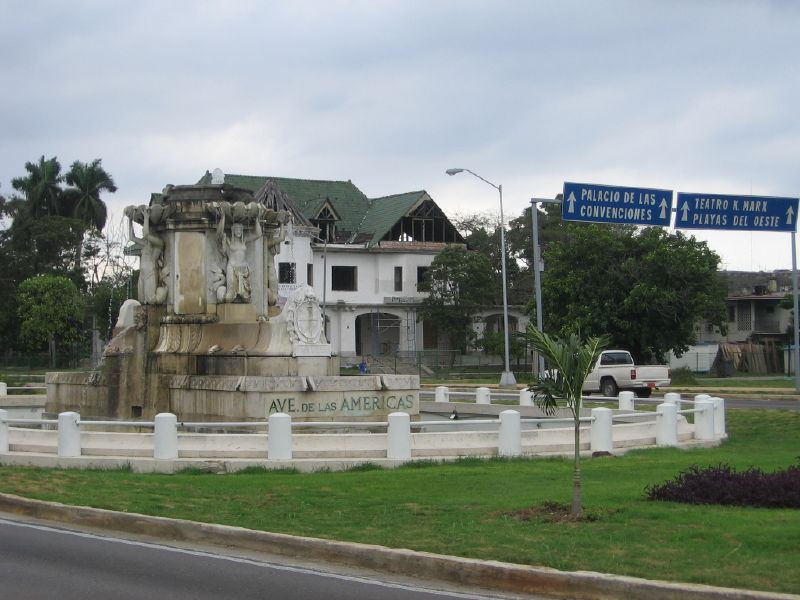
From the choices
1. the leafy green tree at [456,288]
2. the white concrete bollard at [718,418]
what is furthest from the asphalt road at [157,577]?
the leafy green tree at [456,288]

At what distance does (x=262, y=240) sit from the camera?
84.6ft

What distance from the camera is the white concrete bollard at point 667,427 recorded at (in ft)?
71.8

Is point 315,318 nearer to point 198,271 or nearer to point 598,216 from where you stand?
point 198,271

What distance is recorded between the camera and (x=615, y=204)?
95.5ft

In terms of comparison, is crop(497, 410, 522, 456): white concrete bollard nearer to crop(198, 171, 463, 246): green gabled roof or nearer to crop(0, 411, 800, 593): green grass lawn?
crop(0, 411, 800, 593): green grass lawn

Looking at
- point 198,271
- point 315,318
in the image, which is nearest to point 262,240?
point 198,271

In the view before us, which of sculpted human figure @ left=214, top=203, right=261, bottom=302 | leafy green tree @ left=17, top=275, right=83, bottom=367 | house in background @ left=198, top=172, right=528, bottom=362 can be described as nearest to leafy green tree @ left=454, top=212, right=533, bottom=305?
house in background @ left=198, top=172, right=528, bottom=362

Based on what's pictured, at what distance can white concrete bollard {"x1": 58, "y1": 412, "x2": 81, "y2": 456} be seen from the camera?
19125 millimetres

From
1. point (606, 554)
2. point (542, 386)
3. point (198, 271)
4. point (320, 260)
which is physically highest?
point (320, 260)

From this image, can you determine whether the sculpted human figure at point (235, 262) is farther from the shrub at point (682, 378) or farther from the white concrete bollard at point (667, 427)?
the shrub at point (682, 378)

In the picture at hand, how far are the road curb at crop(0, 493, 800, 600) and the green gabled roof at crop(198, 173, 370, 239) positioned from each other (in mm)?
60731

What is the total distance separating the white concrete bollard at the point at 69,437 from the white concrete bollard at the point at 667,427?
10.8 m

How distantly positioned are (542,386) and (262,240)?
1323cm

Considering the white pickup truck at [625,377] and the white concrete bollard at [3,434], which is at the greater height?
the white pickup truck at [625,377]
